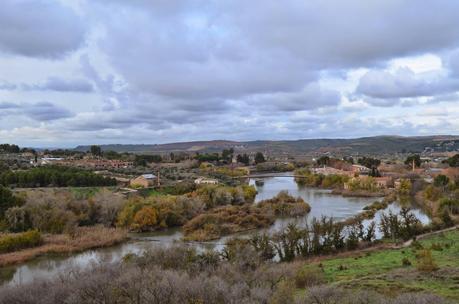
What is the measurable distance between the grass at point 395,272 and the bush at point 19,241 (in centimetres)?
2144

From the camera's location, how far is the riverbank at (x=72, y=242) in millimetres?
31341

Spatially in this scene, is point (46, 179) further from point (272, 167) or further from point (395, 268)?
point (272, 167)

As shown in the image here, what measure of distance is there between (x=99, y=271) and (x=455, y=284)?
15099mm

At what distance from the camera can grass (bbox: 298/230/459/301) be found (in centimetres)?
1864

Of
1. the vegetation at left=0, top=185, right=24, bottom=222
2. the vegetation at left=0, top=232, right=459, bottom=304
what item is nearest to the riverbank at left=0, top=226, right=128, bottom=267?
the vegetation at left=0, top=185, right=24, bottom=222

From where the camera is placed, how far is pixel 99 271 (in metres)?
18.0

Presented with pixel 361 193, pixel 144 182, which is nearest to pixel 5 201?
pixel 144 182

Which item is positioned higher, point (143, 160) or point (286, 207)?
point (143, 160)

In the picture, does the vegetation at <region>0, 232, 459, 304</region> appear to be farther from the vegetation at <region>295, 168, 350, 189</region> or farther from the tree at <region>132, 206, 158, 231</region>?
the vegetation at <region>295, 168, 350, 189</region>

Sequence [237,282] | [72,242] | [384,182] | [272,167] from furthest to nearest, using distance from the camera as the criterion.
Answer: [272,167] < [384,182] < [72,242] < [237,282]

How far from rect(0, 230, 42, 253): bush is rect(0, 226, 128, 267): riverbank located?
61cm

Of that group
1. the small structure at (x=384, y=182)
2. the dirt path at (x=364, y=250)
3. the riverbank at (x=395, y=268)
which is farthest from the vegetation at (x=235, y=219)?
the small structure at (x=384, y=182)

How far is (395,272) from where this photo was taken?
22.5 meters

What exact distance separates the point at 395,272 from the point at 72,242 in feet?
78.3
